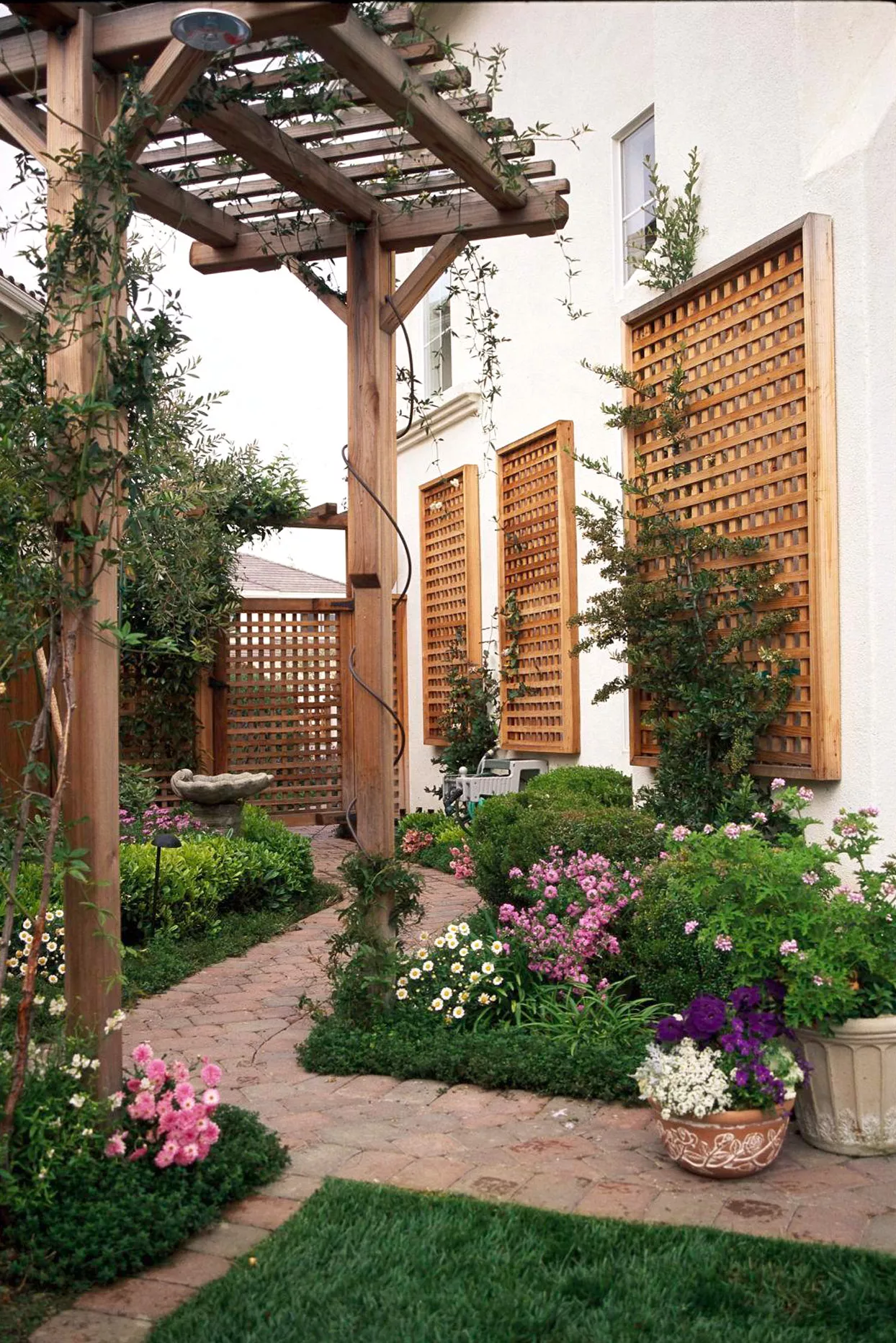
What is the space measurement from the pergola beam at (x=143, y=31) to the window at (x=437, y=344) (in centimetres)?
807

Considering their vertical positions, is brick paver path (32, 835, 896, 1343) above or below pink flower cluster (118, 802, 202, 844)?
below

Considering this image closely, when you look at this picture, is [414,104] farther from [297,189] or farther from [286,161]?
[297,189]

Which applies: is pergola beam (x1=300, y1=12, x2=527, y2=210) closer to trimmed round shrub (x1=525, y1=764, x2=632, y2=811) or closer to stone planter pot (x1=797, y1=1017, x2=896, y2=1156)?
stone planter pot (x1=797, y1=1017, x2=896, y2=1156)

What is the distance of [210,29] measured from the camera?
2.77 meters

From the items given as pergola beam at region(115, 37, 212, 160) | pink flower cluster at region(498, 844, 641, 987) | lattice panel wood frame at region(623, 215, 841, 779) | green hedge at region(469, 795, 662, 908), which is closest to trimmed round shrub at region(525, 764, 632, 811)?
green hedge at region(469, 795, 662, 908)

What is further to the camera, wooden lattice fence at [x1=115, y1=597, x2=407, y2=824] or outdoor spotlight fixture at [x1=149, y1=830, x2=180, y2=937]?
wooden lattice fence at [x1=115, y1=597, x2=407, y2=824]

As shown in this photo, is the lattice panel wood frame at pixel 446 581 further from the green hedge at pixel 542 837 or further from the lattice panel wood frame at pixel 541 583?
the green hedge at pixel 542 837

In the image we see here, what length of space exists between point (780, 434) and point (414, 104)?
2541 mm

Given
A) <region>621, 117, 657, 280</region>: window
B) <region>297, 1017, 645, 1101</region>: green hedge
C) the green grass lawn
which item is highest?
<region>621, 117, 657, 280</region>: window

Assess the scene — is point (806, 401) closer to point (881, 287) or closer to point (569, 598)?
point (881, 287)

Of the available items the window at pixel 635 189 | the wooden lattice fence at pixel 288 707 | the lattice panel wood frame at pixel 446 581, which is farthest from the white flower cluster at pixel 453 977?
the wooden lattice fence at pixel 288 707

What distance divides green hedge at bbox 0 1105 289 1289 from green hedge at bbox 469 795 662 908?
2600 millimetres

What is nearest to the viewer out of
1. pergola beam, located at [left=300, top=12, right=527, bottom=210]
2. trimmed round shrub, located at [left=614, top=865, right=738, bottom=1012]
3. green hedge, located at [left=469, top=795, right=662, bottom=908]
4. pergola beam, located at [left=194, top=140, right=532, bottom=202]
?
pergola beam, located at [left=300, top=12, right=527, bottom=210]

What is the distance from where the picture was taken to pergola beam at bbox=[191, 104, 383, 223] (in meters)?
3.75
